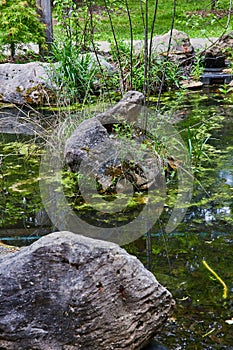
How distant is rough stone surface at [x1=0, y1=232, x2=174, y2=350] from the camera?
2230 mm

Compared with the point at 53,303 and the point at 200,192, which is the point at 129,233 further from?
the point at 53,303

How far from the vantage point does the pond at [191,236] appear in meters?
2.63

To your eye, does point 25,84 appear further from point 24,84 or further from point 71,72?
point 71,72

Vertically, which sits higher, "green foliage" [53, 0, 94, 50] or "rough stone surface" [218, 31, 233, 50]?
"green foliage" [53, 0, 94, 50]

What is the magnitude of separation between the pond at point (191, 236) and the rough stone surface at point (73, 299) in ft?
1.09

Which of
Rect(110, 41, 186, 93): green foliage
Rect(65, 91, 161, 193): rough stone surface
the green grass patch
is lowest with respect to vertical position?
Rect(65, 91, 161, 193): rough stone surface

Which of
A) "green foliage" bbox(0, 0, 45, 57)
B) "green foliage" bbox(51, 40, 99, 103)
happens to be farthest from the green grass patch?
"green foliage" bbox(51, 40, 99, 103)

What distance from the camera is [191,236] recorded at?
3564mm

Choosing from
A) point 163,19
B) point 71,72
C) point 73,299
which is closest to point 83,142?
point 71,72

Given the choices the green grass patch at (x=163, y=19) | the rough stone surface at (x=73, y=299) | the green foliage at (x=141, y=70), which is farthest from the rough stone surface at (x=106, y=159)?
the green grass patch at (x=163, y=19)

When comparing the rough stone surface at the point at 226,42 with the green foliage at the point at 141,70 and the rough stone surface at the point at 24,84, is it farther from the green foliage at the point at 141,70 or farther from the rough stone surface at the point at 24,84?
the rough stone surface at the point at 24,84

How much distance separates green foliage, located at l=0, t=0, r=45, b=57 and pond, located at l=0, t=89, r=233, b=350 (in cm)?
350

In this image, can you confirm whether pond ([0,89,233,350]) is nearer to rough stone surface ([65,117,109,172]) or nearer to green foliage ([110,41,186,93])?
rough stone surface ([65,117,109,172])

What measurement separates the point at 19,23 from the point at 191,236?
20.2 feet
